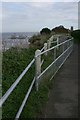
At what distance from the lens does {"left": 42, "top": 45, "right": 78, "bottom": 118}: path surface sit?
5137 mm

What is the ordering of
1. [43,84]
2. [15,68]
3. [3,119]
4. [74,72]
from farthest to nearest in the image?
[74,72], [15,68], [43,84], [3,119]

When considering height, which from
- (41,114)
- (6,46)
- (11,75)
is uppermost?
(6,46)

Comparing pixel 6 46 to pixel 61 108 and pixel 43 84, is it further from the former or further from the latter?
pixel 61 108

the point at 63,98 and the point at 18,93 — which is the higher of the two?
the point at 18,93

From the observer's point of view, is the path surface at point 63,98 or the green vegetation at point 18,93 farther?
the path surface at point 63,98

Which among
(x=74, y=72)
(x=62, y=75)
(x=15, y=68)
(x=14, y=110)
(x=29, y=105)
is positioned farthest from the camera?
(x=74, y=72)

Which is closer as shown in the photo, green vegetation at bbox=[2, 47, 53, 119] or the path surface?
green vegetation at bbox=[2, 47, 53, 119]

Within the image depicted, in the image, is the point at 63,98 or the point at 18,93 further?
the point at 63,98

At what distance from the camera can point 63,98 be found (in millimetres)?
6148

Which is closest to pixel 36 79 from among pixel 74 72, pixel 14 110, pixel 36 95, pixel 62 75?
pixel 36 95

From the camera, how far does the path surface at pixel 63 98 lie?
5137mm

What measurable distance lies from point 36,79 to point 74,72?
3708 mm

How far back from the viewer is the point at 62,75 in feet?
29.3

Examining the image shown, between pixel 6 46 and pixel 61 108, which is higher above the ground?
pixel 6 46
